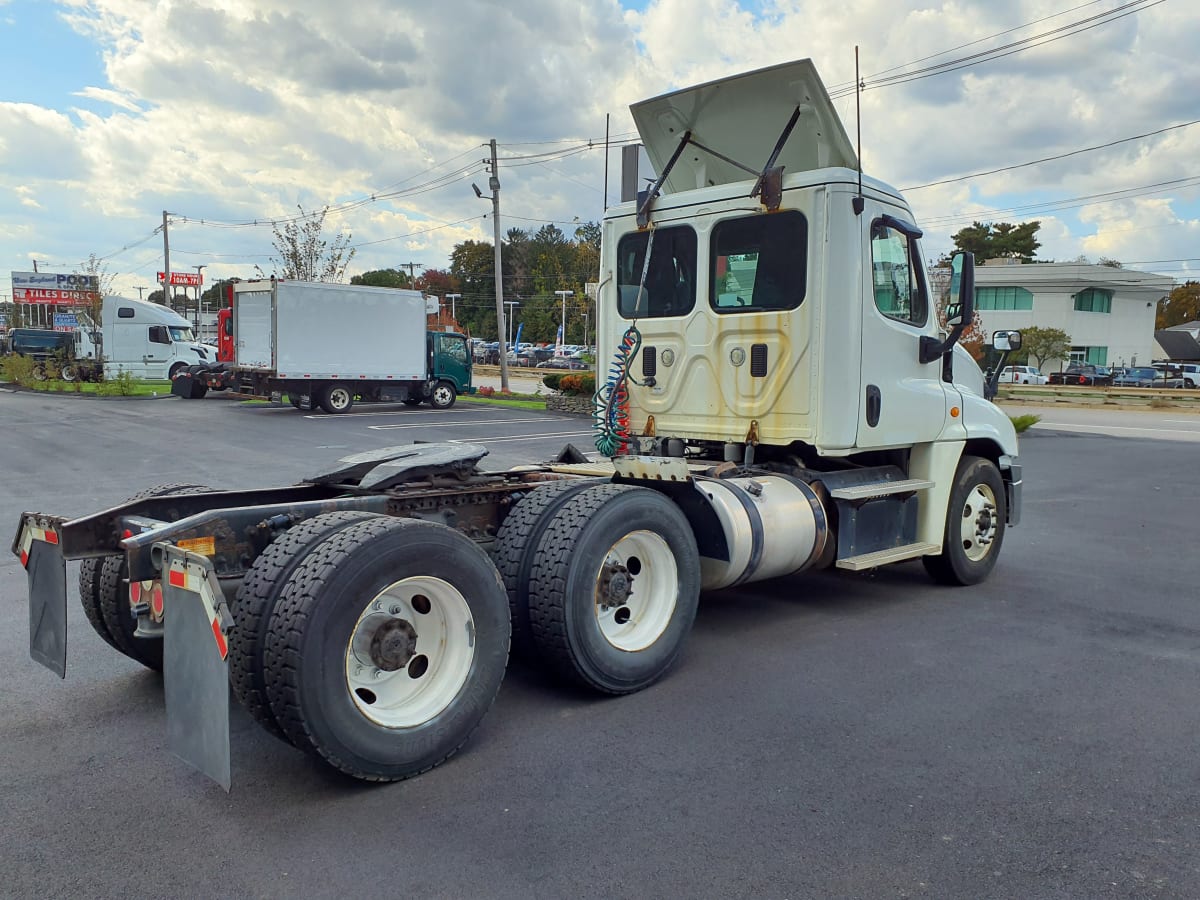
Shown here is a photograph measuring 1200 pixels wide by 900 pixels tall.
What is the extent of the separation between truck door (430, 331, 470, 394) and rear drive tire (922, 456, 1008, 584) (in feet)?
73.4

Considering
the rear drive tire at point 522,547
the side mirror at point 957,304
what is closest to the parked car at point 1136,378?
the side mirror at point 957,304

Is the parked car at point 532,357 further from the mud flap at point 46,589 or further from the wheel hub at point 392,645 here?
the wheel hub at point 392,645

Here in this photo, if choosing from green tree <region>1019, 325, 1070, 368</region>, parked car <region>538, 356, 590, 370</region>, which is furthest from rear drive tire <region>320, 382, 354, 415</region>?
green tree <region>1019, 325, 1070, 368</region>

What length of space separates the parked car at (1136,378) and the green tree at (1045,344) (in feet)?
14.2

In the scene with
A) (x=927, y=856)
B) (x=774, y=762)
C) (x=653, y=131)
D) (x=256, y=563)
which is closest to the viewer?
(x=927, y=856)

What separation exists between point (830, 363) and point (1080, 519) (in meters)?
6.36

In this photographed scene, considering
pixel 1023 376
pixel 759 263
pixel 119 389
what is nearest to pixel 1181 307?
pixel 1023 376

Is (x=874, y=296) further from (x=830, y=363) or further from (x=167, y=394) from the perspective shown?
(x=167, y=394)

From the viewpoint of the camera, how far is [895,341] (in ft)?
20.3

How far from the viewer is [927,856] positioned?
3.23 meters

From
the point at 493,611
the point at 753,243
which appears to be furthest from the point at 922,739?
the point at 753,243

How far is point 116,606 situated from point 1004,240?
93.3 meters

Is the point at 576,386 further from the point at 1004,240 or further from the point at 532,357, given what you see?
the point at 1004,240

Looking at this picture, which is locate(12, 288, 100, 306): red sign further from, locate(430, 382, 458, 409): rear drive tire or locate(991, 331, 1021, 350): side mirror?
locate(991, 331, 1021, 350): side mirror
